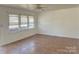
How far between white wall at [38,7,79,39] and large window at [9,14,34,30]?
178 mm

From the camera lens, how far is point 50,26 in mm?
2203

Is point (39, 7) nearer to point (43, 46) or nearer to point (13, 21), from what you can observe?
point (13, 21)

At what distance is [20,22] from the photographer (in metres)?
2.12

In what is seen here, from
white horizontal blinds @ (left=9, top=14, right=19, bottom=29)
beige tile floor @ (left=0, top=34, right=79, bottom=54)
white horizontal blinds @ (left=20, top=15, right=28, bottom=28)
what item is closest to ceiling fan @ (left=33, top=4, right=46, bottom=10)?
white horizontal blinds @ (left=20, top=15, right=28, bottom=28)

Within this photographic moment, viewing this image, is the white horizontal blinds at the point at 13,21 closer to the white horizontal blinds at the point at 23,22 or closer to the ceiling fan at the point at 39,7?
the white horizontal blinds at the point at 23,22

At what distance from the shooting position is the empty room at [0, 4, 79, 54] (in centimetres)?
202

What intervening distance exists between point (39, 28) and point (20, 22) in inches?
15.3

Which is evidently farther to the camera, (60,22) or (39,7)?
(60,22)

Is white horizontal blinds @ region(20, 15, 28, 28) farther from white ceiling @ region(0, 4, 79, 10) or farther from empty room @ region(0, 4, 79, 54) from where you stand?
white ceiling @ region(0, 4, 79, 10)

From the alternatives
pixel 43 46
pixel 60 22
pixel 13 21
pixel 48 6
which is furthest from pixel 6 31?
pixel 60 22

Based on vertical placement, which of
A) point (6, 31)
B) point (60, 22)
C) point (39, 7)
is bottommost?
point (6, 31)
